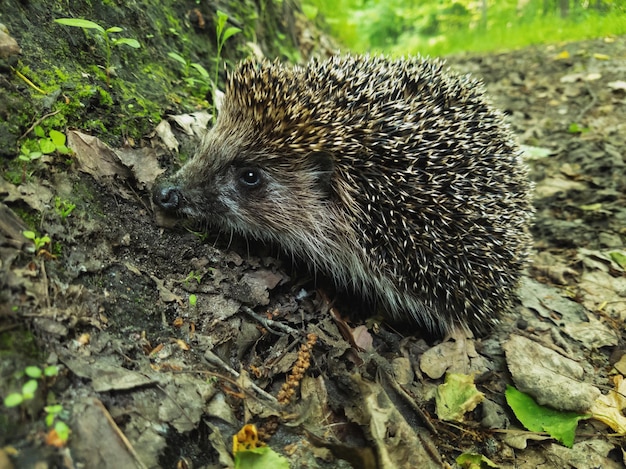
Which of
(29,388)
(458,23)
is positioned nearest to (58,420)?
(29,388)

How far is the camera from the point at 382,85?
3.22m

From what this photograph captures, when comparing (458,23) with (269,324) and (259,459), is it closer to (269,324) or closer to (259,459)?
(269,324)

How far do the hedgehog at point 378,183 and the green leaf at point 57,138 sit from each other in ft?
2.13

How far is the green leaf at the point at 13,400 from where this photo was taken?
1.47m

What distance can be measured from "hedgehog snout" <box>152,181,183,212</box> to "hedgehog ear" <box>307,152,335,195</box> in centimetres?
101

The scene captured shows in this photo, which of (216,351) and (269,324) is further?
(269,324)

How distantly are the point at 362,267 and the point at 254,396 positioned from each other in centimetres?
153

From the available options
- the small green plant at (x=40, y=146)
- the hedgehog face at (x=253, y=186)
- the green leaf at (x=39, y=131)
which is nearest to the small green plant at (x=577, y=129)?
the hedgehog face at (x=253, y=186)

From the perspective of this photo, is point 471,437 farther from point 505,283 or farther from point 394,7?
point 394,7

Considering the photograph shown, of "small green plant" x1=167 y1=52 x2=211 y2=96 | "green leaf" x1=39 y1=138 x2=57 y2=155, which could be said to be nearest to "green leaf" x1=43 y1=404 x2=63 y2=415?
"green leaf" x1=39 y1=138 x2=57 y2=155

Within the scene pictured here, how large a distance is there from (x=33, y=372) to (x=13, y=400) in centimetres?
13

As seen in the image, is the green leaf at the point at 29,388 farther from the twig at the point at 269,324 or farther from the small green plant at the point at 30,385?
the twig at the point at 269,324

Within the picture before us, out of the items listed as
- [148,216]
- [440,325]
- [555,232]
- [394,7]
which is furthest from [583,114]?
[394,7]

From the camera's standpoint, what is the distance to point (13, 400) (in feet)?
4.85
